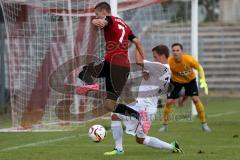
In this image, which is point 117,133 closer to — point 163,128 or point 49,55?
point 163,128

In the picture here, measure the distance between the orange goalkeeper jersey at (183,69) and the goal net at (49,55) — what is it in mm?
1535

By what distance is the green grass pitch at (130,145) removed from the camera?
12.1 metres

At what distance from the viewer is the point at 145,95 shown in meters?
13.1

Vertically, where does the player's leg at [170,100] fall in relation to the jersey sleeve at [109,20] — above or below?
below

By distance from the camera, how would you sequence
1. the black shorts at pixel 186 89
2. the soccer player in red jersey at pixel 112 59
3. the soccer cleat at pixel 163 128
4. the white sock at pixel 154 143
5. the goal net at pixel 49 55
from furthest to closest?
the goal net at pixel 49 55
the black shorts at pixel 186 89
the soccer cleat at pixel 163 128
the soccer player in red jersey at pixel 112 59
the white sock at pixel 154 143

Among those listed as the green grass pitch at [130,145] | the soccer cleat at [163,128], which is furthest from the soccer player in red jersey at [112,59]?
the soccer cleat at [163,128]

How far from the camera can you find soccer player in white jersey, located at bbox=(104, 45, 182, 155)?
12.2 meters

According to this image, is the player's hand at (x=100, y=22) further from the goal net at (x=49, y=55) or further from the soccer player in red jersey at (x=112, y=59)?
the goal net at (x=49, y=55)

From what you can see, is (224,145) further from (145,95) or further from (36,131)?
(36,131)

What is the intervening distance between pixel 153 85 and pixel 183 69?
436 centimetres

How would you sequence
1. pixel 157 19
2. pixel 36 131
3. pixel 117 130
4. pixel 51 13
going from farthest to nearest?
pixel 157 19, pixel 51 13, pixel 36 131, pixel 117 130

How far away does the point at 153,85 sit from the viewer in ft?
43.5

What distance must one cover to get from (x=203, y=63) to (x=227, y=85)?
5.21 ft

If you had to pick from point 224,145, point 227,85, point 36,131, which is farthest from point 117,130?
point 227,85
